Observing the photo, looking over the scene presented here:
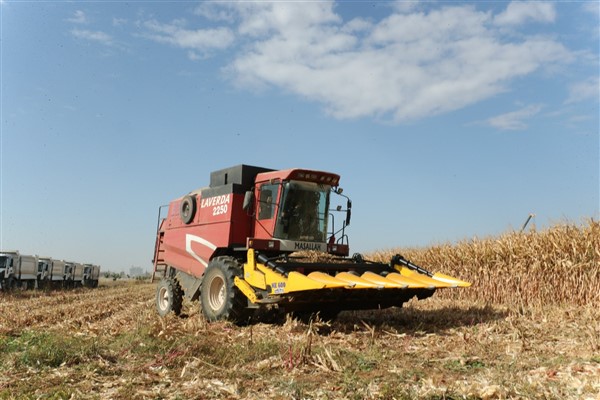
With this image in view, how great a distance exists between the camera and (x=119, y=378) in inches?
210

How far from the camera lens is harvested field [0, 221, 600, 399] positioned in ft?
15.2

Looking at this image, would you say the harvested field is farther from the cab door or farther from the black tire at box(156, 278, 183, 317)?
the cab door

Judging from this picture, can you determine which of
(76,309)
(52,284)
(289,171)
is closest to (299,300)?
(289,171)

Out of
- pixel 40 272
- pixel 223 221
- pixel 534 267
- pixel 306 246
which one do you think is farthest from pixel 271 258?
pixel 40 272

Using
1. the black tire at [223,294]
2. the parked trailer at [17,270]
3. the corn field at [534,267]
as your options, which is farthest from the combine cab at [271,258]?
the parked trailer at [17,270]

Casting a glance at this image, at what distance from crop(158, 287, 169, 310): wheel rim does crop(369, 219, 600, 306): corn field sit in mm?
7646

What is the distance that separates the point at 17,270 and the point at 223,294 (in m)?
23.3

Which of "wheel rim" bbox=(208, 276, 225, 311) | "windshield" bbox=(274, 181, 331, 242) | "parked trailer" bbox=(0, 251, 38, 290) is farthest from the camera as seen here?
"parked trailer" bbox=(0, 251, 38, 290)

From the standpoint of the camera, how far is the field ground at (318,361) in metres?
4.61

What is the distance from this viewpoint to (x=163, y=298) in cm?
1201

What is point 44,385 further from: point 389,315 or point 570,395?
point 389,315

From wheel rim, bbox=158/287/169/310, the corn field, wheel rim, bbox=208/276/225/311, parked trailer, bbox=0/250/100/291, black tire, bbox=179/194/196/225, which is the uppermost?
black tire, bbox=179/194/196/225

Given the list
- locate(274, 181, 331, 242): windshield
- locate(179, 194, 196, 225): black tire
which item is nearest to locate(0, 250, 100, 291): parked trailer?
locate(179, 194, 196, 225): black tire

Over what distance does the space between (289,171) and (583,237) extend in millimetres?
6787
